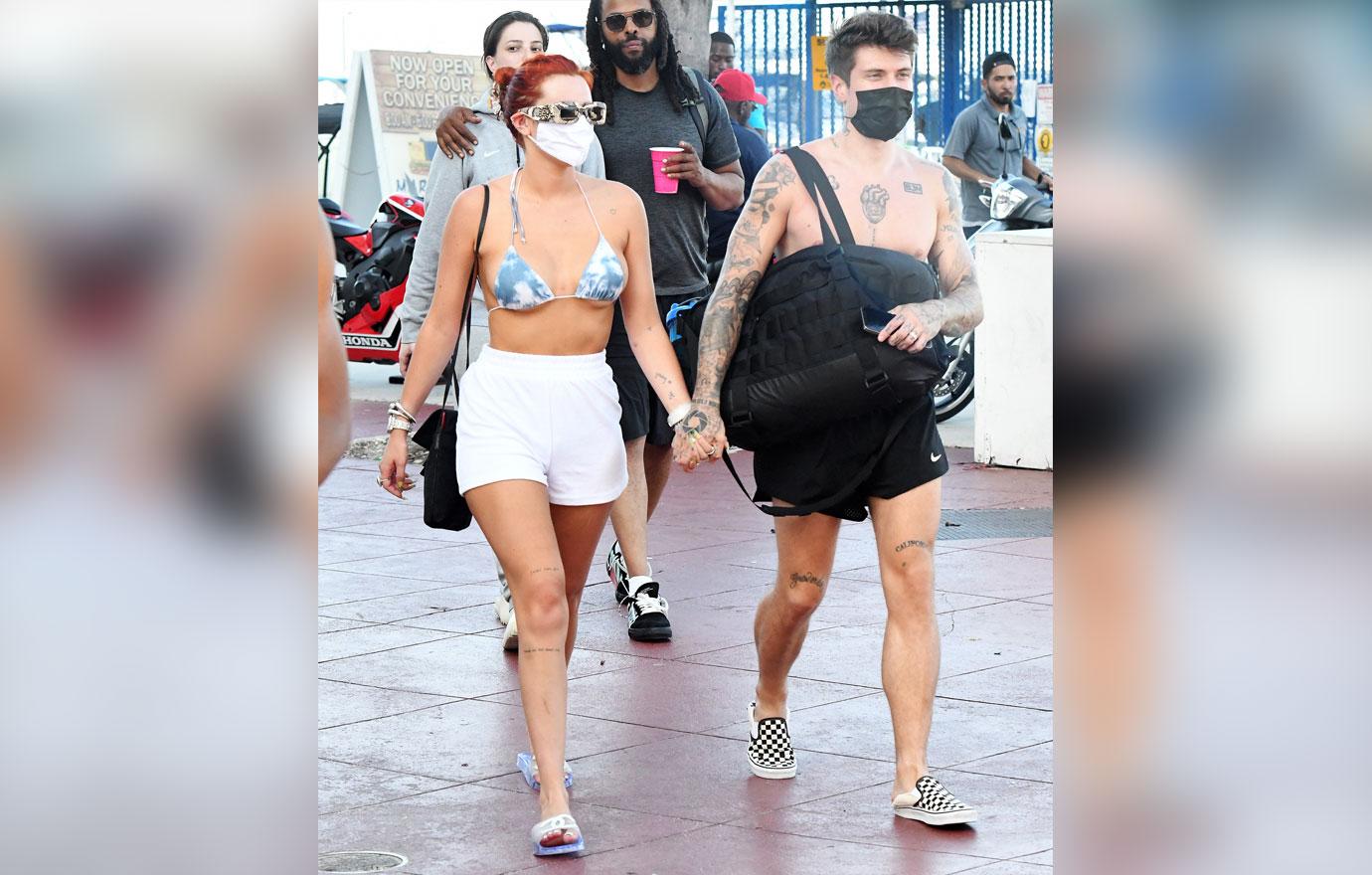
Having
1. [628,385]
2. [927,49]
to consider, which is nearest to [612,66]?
[628,385]

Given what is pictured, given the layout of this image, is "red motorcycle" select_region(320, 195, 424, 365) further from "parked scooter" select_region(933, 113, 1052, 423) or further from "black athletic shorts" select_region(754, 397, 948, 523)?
"black athletic shorts" select_region(754, 397, 948, 523)

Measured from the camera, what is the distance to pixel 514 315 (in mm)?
5227

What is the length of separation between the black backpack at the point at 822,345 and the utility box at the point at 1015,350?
6285 millimetres

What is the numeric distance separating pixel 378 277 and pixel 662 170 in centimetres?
806

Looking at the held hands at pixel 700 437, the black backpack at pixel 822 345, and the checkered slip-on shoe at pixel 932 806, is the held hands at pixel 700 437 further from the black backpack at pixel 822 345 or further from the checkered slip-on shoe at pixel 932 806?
the checkered slip-on shoe at pixel 932 806

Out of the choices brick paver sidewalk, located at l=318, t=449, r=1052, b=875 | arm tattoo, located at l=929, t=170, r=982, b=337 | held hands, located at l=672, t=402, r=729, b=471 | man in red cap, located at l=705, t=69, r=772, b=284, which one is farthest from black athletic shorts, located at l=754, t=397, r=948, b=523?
man in red cap, located at l=705, t=69, r=772, b=284

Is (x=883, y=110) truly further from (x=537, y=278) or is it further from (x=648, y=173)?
(x=648, y=173)

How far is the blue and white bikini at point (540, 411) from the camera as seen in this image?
5109 millimetres

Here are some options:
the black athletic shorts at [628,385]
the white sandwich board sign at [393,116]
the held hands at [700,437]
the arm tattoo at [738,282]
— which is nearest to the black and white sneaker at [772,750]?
the held hands at [700,437]

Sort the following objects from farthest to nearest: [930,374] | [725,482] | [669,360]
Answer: [725,482], [669,360], [930,374]

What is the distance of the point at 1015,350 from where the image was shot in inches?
452
